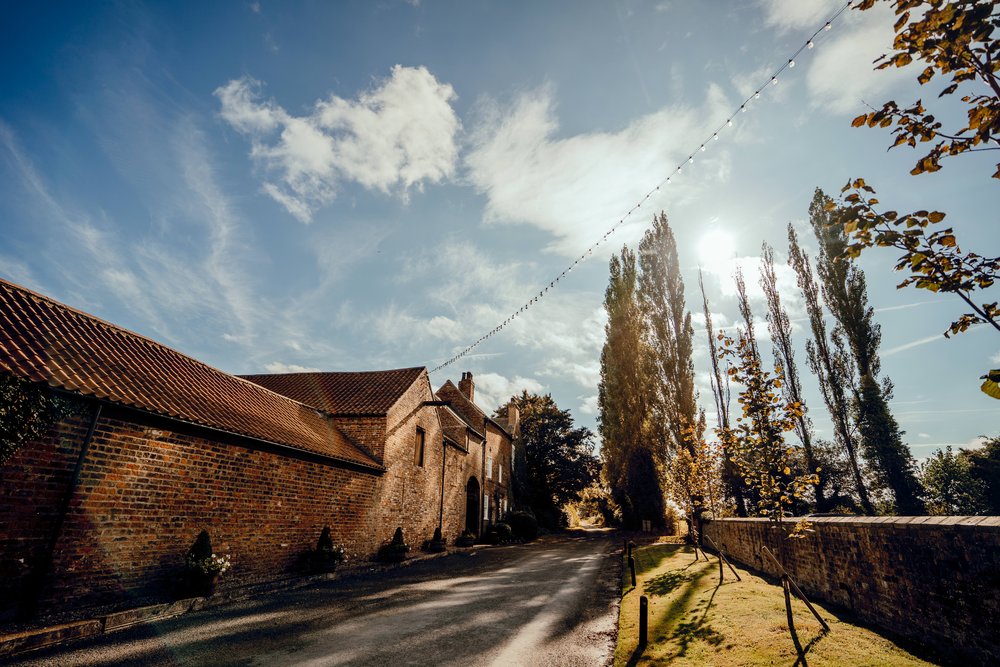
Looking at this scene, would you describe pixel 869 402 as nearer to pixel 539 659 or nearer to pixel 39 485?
pixel 539 659

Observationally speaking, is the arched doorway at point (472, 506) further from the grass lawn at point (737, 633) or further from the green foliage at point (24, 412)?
the green foliage at point (24, 412)

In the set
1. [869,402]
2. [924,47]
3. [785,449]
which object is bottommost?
[785,449]

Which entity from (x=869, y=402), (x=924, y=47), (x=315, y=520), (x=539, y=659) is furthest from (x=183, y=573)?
(x=869, y=402)

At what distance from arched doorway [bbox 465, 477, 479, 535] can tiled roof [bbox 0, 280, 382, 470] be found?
14222 millimetres

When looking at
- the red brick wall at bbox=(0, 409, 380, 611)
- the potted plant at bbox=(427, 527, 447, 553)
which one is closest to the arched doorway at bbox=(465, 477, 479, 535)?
the potted plant at bbox=(427, 527, 447, 553)

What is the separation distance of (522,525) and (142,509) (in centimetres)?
2429

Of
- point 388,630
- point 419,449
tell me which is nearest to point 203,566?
point 388,630

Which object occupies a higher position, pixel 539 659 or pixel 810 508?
pixel 810 508

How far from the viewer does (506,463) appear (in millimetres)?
34812

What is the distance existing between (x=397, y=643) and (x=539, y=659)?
2043 mm

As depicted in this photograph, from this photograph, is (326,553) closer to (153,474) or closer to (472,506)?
(153,474)

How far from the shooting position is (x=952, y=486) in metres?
25.2

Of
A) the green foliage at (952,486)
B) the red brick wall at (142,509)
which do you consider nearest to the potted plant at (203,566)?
the red brick wall at (142,509)

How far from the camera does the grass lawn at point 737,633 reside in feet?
16.2
